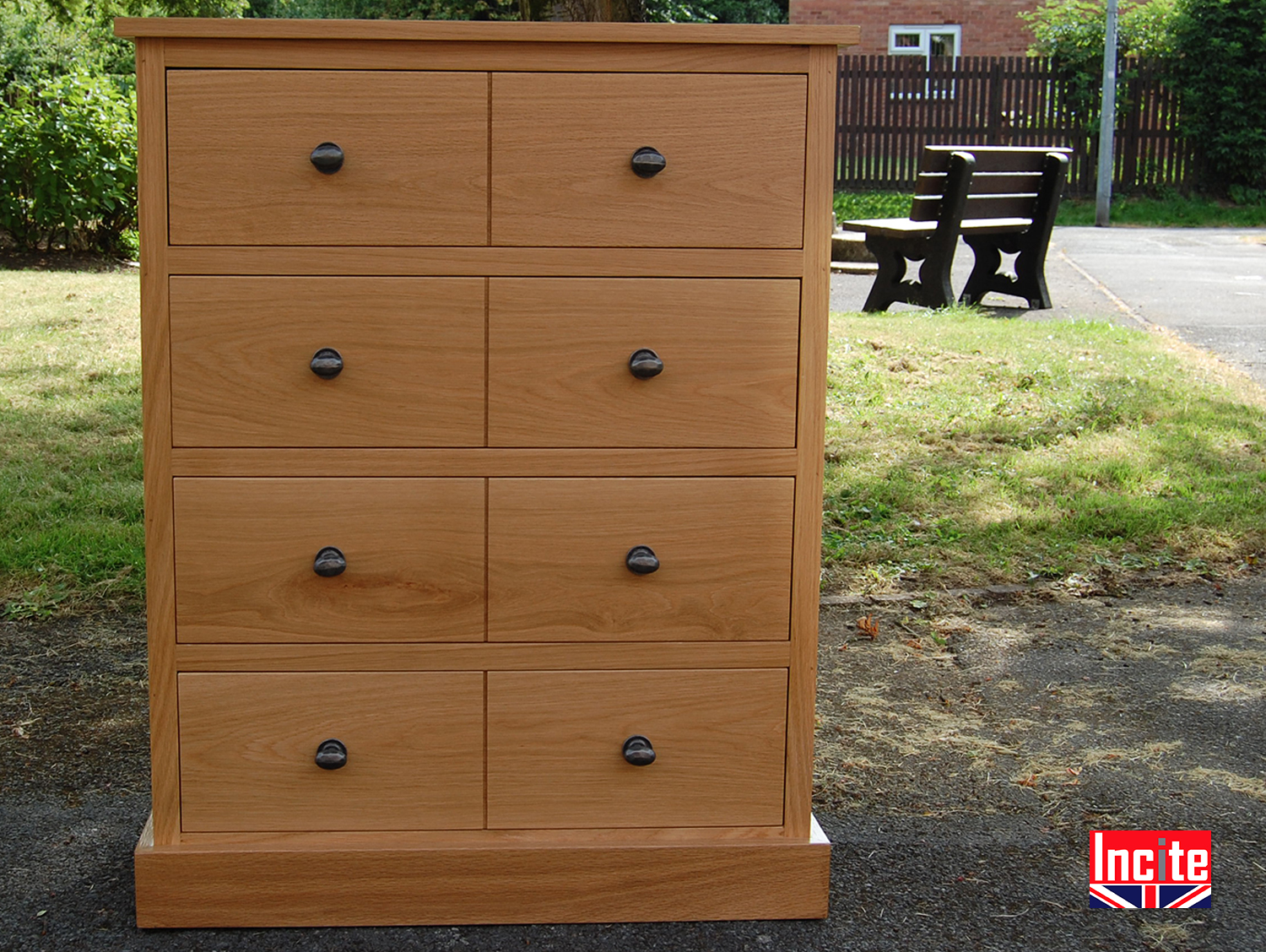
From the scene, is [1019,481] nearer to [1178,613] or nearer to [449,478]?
[1178,613]

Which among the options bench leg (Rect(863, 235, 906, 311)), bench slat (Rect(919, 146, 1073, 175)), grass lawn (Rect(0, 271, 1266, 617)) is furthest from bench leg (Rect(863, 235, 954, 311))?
grass lawn (Rect(0, 271, 1266, 617))

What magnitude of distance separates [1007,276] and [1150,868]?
7595mm

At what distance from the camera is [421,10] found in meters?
24.0

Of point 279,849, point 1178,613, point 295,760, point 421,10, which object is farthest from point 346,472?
point 421,10

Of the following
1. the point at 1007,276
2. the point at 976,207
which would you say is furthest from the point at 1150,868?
the point at 1007,276

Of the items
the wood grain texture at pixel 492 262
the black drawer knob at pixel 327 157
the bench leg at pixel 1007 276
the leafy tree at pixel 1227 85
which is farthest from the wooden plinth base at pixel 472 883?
the leafy tree at pixel 1227 85

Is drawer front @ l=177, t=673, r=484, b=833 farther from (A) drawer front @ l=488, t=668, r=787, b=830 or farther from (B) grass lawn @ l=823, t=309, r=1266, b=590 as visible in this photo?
(B) grass lawn @ l=823, t=309, r=1266, b=590

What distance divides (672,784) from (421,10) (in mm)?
23841

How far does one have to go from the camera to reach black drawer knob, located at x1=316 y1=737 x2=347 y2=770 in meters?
2.28

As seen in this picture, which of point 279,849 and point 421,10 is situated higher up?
point 421,10

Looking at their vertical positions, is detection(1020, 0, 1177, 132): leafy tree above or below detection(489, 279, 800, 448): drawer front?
above

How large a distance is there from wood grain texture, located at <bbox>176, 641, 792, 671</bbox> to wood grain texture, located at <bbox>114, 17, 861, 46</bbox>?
1.01 meters

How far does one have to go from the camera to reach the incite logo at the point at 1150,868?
2.40 metres

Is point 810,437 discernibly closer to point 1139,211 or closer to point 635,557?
point 635,557
